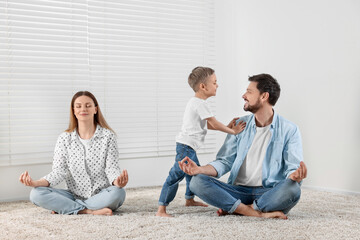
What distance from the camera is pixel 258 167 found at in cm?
271

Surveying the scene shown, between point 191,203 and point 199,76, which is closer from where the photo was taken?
point 199,76

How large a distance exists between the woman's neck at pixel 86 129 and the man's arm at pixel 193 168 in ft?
2.48

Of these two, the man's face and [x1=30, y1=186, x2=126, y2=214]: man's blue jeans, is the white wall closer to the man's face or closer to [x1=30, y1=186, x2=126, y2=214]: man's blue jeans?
the man's face

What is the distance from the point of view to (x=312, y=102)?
145 inches

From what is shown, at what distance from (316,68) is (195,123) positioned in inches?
52.6

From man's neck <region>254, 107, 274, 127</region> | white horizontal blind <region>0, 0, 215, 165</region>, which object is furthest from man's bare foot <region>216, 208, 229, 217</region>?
white horizontal blind <region>0, 0, 215, 165</region>

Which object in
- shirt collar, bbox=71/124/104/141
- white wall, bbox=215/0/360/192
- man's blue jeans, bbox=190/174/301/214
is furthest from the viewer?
white wall, bbox=215/0/360/192

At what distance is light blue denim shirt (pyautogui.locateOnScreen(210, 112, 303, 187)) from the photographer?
8.61 feet

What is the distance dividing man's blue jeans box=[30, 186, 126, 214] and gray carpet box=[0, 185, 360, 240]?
7cm

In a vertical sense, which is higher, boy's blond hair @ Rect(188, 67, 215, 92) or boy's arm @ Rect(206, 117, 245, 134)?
boy's blond hair @ Rect(188, 67, 215, 92)

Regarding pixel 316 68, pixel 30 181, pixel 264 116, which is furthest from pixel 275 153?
pixel 30 181

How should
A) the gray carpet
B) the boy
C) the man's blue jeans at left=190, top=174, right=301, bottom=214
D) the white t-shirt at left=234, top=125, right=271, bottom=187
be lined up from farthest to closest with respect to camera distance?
the boy, the white t-shirt at left=234, top=125, right=271, bottom=187, the man's blue jeans at left=190, top=174, right=301, bottom=214, the gray carpet

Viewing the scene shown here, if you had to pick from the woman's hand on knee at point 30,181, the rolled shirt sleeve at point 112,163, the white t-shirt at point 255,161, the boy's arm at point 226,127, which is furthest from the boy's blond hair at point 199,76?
the woman's hand on knee at point 30,181

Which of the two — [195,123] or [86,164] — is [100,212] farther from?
[195,123]
